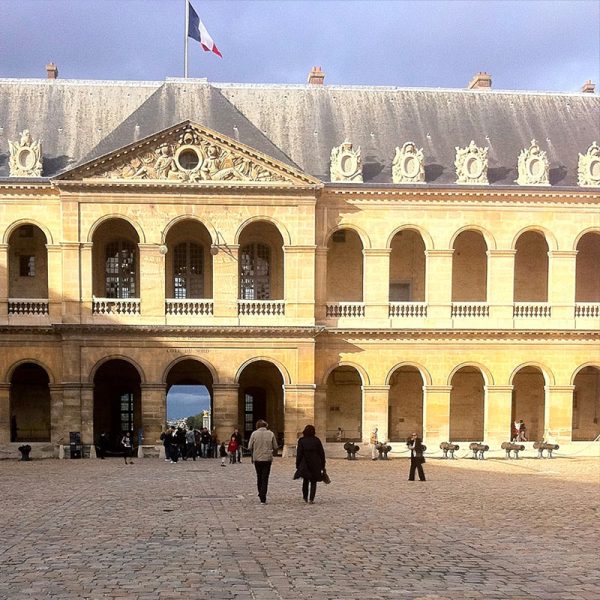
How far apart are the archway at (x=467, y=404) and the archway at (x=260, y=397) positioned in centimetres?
727

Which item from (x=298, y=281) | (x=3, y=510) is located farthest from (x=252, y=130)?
(x=3, y=510)

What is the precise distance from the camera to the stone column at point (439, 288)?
3447 cm

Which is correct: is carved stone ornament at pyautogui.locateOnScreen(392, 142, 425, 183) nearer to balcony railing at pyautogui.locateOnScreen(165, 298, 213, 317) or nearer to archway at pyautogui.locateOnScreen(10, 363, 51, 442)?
balcony railing at pyautogui.locateOnScreen(165, 298, 213, 317)

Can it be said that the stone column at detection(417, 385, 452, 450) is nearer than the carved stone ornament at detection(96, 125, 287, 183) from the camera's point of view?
No

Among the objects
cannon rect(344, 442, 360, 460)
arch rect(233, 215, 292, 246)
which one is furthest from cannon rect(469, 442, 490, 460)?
arch rect(233, 215, 292, 246)

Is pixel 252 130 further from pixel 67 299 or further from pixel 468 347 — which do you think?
pixel 468 347

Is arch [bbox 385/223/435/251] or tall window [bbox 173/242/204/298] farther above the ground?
arch [bbox 385/223/435/251]

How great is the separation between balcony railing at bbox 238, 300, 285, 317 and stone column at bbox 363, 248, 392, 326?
3410mm

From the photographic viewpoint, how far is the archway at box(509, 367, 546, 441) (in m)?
36.9

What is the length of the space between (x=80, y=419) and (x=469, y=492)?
16898 mm

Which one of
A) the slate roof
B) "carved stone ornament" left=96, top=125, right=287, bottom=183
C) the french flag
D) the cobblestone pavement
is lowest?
the cobblestone pavement

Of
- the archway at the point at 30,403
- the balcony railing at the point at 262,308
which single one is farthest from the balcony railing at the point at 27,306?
the balcony railing at the point at 262,308

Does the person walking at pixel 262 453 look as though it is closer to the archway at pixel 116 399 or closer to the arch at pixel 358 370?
the arch at pixel 358 370

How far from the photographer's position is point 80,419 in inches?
1277
